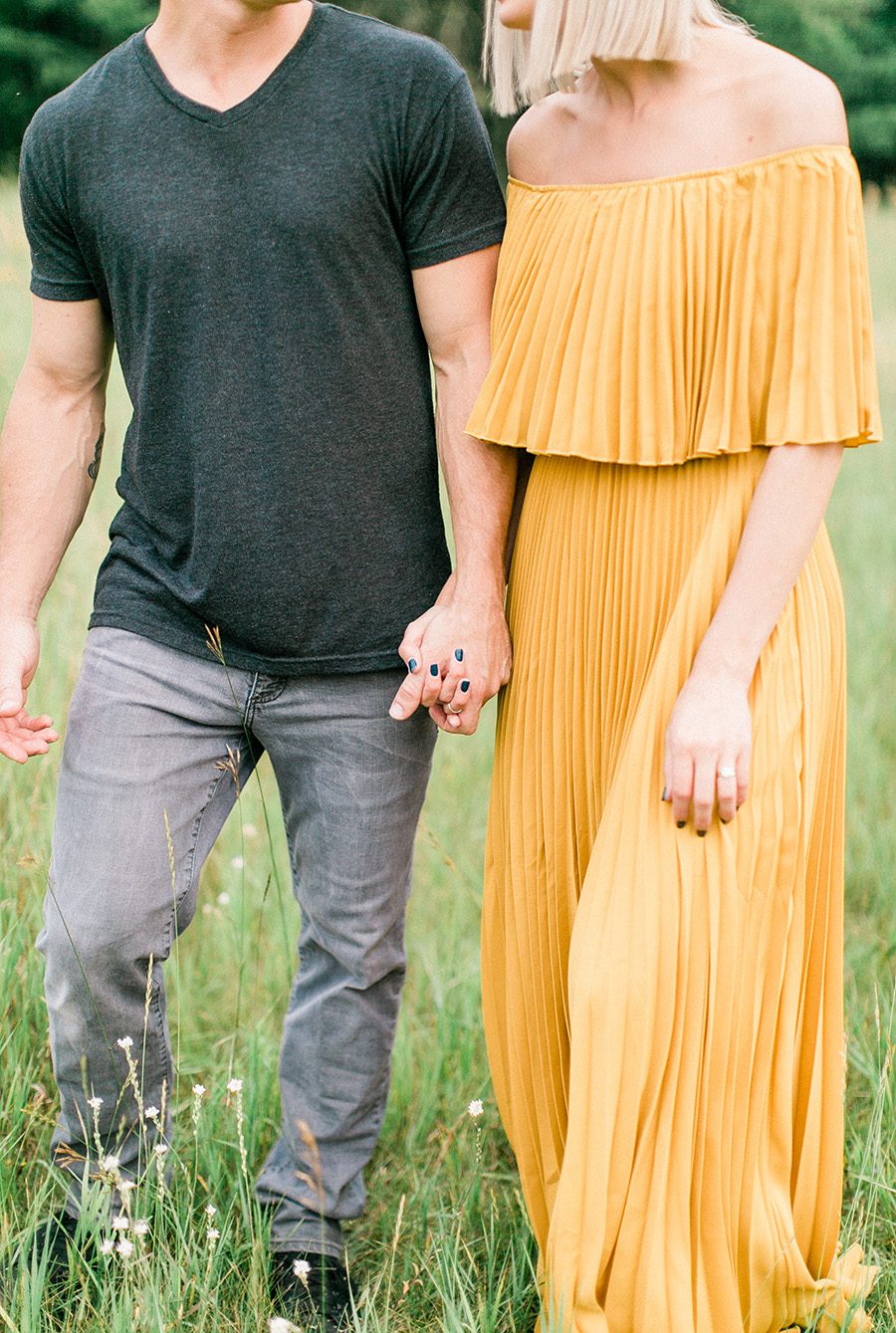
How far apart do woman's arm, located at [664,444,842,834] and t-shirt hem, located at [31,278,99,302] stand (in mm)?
1140

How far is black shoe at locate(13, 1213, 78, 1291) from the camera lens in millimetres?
2146

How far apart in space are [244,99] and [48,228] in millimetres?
387

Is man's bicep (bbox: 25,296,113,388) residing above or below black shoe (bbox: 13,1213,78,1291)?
above

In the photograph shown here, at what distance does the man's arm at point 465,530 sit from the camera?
213cm

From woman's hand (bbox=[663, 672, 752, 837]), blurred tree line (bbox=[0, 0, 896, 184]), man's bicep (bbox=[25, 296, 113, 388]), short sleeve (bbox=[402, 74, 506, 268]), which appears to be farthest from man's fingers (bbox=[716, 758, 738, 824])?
blurred tree line (bbox=[0, 0, 896, 184])

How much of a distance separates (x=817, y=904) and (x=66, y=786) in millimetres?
1168

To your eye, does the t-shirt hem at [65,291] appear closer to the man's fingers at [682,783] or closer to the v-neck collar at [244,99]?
the v-neck collar at [244,99]

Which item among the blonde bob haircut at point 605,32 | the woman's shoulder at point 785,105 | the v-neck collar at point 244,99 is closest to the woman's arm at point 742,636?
the woman's shoulder at point 785,105

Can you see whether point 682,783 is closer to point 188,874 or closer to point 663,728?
point 663,728

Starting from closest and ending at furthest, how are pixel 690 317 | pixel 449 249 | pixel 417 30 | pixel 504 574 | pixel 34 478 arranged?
pixel 690 317 < pixel 449 249 < pixel 504 574 < pixel 34 478 < pixel 417 30

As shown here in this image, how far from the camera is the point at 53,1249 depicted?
2281 mm

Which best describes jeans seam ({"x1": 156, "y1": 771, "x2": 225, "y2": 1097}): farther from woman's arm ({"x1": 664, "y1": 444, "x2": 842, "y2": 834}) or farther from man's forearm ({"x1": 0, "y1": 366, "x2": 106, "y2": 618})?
woman's arm ({"x1": 664, "y1": 444, "x2": 842, "y2": 834})

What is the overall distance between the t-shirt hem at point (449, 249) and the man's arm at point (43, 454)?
557mm

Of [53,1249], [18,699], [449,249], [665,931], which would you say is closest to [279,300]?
[449,249]
